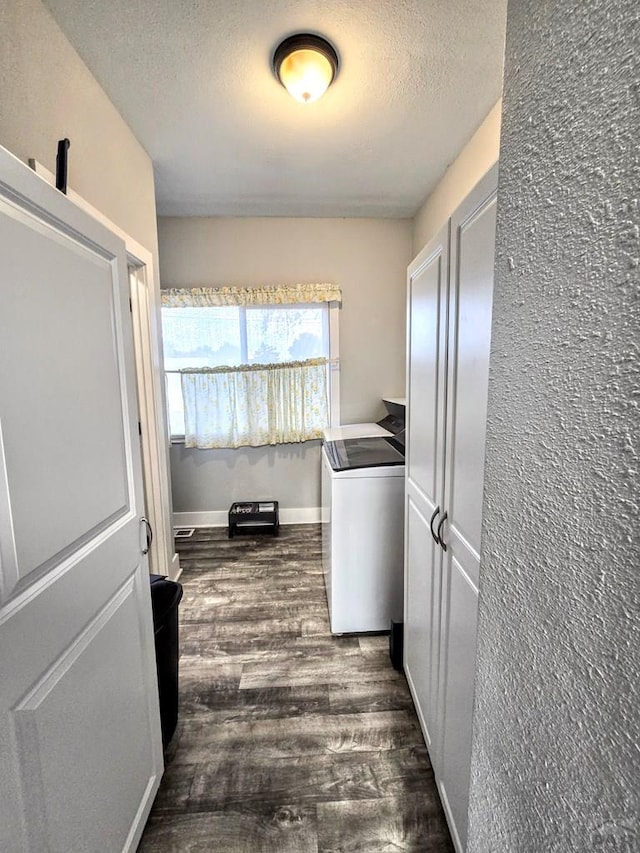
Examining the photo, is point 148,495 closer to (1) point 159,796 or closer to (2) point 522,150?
(1) point 159,796

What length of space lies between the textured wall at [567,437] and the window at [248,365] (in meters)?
2.74

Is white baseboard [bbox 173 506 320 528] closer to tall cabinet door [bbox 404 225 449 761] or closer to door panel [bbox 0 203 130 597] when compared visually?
tall cabinet door [bbox 404 225 449 761]

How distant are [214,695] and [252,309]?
2.68 metres

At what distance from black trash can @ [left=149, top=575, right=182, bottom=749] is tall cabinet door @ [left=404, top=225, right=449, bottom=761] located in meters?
0.92

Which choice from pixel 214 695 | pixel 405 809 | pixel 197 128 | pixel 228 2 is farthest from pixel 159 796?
pixel 197 128

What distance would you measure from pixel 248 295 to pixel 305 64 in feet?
5.72

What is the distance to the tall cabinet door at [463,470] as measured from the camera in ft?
2.74

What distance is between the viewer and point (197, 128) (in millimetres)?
1994

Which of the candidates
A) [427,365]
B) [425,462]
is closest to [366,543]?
[425,462]

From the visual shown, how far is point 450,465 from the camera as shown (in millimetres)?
1057

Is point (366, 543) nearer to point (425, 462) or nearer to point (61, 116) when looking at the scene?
point (425, 462)

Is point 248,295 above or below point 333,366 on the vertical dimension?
above

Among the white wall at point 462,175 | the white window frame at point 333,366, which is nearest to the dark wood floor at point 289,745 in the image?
the white window frame at point 333,366

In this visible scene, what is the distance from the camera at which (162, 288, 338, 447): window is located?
3229 mm
